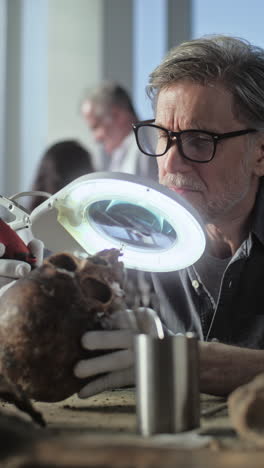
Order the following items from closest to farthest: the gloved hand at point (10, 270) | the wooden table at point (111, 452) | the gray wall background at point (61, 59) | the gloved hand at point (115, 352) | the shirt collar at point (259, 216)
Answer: the wooden table at point (111, 452) < the gloved hand at point (115, 352) < the gloved hand at point (10, 270) < the shirt collar at point (259, 216) < the gray wall background at point (61, 59)

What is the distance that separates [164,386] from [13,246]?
0.56 m

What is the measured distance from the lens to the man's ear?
1919 mm

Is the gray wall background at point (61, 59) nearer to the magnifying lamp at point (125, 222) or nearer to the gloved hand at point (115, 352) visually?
the magnifying lamp at point (125, 222)

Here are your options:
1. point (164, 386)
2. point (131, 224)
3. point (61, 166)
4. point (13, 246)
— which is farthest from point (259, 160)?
point (61, 166)

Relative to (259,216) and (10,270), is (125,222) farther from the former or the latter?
(259,216)

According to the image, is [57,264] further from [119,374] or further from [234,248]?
[234,248]

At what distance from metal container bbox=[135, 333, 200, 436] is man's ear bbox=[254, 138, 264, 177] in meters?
1.05

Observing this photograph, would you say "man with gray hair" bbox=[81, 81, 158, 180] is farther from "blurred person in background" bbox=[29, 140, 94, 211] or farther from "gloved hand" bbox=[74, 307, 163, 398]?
"gloved hand" bbox=[74, 307, 163, 398]

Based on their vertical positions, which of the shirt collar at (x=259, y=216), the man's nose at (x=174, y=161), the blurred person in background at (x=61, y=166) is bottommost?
the blurred person in background at (x=61, y=166)

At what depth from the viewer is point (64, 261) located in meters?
1.20

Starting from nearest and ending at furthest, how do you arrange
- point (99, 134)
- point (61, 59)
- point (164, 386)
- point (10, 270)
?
1. point (164, 386)
2. point (10, 270)
3. point (99, 134)
4. point (61, 59)

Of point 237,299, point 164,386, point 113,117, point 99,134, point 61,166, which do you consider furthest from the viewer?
point 99,134

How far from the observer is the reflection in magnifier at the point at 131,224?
1285mm

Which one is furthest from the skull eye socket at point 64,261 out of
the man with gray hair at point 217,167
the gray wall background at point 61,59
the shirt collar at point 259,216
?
the gray wall background at point 61,59
